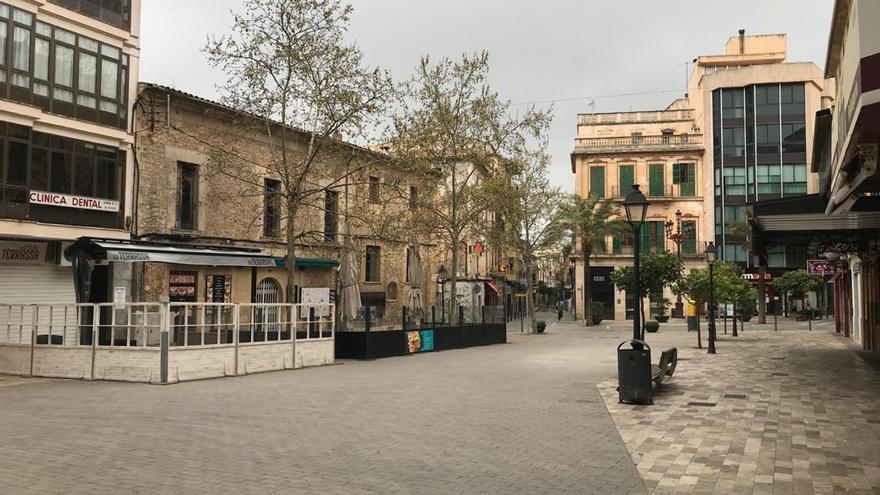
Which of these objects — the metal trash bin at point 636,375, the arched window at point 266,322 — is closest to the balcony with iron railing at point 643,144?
the arched window at point 266,322

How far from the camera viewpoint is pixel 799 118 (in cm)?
5650

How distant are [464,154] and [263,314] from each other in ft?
48.4

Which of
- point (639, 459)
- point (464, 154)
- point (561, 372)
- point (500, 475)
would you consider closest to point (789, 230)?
point (561, 372)

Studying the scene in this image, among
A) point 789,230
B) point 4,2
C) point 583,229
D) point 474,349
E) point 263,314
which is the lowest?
point 474,349

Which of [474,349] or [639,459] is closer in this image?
[639,459]

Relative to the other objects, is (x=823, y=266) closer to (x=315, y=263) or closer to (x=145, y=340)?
(x=315, y=263)

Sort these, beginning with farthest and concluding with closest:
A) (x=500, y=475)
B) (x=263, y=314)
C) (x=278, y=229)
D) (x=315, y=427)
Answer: (x=278, y=229) → (x=263, y=314) → (x=315, y=427) → (x=500, y=475)

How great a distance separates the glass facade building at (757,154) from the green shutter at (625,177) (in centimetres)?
686

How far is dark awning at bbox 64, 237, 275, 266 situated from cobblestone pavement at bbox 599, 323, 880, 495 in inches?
482

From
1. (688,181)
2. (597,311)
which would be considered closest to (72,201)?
(597,311)

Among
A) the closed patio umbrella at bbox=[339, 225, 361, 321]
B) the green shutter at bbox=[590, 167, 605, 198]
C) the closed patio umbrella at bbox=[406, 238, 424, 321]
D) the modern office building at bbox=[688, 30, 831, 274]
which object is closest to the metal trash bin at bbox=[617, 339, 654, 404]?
the closed patio umbrella at bbox=[339, 225, 361, 321]

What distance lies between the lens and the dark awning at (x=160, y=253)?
53.7ft

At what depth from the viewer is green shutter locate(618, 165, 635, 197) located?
56.8m

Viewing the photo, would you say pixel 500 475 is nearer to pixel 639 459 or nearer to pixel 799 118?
pixel 639 459
